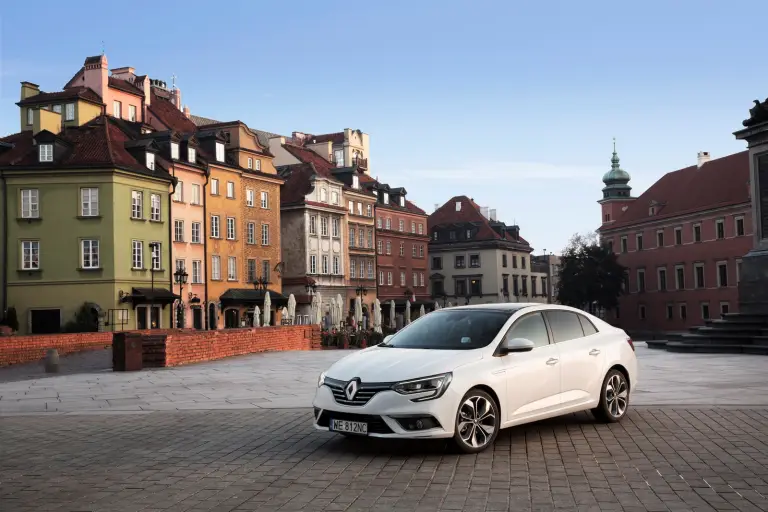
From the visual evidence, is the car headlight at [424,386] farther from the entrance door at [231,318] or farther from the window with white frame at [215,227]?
the window with white frame at [215,227]

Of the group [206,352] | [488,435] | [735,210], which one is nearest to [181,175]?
[206,352]

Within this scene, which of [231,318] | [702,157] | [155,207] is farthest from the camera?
[702,157]

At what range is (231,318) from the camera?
61719 mm

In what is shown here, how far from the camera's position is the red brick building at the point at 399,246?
85688mm

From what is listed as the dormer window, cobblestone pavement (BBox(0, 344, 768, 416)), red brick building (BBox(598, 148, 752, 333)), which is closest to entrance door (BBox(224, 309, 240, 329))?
the dormer window

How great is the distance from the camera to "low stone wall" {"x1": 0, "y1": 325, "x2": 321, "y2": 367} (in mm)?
23000

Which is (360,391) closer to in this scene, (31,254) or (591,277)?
(31,254)

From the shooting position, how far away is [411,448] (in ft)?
31.3

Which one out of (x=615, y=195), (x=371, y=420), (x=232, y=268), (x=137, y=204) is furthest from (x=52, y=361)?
(x=615, y=195)

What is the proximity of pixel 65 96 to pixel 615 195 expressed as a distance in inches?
2746

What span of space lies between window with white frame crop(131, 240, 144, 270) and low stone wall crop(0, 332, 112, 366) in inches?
792

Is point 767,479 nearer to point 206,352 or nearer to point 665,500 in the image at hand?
point 665,500

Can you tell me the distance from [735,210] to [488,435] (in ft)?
237

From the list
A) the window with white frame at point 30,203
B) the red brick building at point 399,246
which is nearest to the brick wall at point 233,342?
the window with white frame at point 30,203
